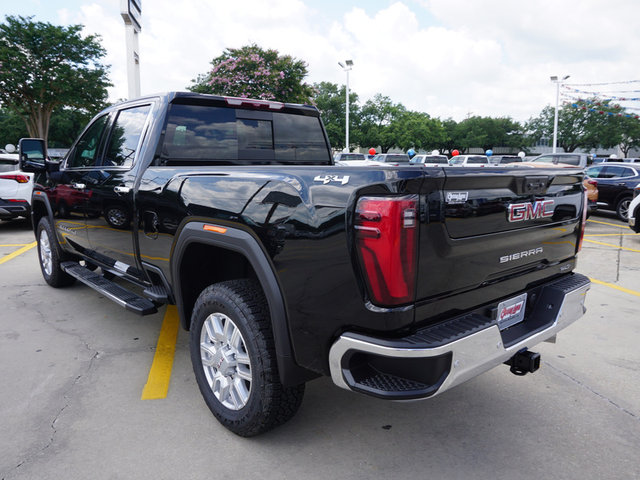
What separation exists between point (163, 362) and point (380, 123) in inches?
2568

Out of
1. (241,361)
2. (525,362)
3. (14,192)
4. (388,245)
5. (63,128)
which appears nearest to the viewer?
(388,245)

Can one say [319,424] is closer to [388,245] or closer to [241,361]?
[241,361]

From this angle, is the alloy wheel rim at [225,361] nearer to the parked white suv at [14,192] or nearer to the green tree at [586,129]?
the parked white suv at [14,192]

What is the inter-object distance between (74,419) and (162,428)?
0.57 m

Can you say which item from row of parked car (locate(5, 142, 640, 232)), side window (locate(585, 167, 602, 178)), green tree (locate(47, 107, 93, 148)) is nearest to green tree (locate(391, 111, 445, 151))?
green tree (locate(47, 107, 93, 148))

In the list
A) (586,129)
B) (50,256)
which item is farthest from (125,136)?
(586,129)

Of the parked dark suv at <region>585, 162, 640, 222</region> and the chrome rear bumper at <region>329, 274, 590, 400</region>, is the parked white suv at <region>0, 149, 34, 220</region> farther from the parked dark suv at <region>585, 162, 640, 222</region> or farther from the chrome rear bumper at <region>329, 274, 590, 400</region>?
the parked dark suv at <region>585, 162, 640, 222</region>

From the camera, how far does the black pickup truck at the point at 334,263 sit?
1.95 metres

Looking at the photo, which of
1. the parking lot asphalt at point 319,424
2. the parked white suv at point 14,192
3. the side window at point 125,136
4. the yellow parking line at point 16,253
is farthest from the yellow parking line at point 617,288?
the parked white suv at point 14,192

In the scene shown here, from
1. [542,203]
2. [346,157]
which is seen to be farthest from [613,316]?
[346,157]

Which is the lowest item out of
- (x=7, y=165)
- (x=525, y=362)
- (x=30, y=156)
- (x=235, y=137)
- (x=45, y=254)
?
(x=45, y=254)

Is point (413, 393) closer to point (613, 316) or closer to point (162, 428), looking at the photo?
point (162, 428)

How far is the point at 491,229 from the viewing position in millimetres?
2260

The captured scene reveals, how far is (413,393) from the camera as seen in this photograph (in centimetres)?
195
